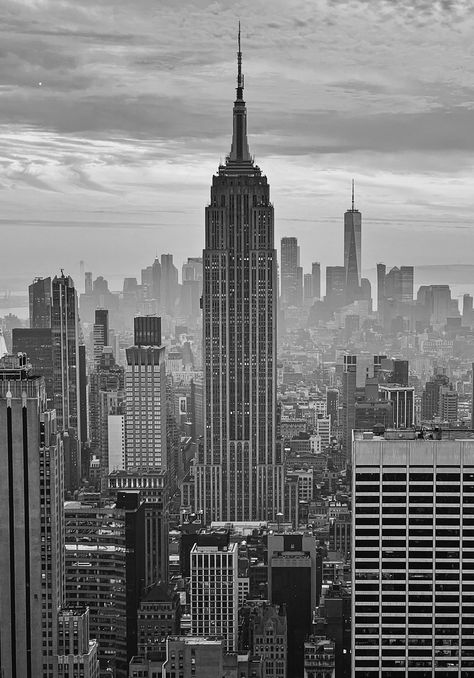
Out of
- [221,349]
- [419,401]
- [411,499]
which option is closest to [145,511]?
[419,401]

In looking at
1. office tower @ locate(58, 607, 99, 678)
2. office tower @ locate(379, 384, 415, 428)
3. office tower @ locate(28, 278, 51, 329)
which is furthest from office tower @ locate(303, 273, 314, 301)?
office tower @ locate(58, 607, 99, 678)

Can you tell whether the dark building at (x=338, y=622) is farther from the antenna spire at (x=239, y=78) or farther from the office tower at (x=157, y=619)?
the antenna spire at (x=239, y=78)

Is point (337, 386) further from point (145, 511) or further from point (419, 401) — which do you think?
point (145, 511)

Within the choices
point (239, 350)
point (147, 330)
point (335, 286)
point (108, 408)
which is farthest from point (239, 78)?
point (239, 350)

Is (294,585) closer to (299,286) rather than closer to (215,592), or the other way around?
(215,592)

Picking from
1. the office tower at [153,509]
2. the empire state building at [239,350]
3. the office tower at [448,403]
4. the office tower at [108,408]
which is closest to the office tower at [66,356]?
the office tower at [108,408]

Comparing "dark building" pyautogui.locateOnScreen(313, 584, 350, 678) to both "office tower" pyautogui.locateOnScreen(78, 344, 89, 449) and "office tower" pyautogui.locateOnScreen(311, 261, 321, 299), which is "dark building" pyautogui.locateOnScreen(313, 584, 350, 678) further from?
"office tower" pyautogui.locateOnScreen(78, 344, 89, 449)
